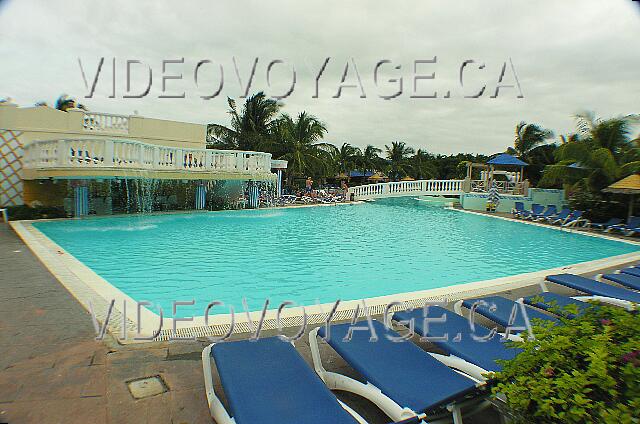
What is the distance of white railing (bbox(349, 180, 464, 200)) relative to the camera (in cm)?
2858

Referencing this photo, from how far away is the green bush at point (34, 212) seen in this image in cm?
1340

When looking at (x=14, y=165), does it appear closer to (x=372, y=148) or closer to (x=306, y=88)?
(x=306, y=88)

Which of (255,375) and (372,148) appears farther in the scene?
(372,148)

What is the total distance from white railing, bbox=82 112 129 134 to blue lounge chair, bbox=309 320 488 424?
1634cm

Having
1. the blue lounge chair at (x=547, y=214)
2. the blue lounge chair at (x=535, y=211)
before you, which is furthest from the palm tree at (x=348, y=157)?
the blue lounge chair at (x=547, y=214)

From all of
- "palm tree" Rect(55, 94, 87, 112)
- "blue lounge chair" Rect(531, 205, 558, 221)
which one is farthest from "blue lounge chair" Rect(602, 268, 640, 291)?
"palm tree" Rect(55, 94, 87, 112)

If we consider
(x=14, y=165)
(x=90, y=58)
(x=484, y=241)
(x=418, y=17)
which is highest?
(x=418, y=17)

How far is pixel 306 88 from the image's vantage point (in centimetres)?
454

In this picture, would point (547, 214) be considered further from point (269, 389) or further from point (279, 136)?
point (269, 389)

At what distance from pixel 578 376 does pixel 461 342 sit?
181cm

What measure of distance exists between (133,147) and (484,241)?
1255cm

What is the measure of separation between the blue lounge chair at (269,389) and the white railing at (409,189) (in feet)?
82.7

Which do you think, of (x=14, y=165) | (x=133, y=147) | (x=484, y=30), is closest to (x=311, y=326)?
(x=484, y=30)

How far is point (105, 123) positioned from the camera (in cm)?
1675
